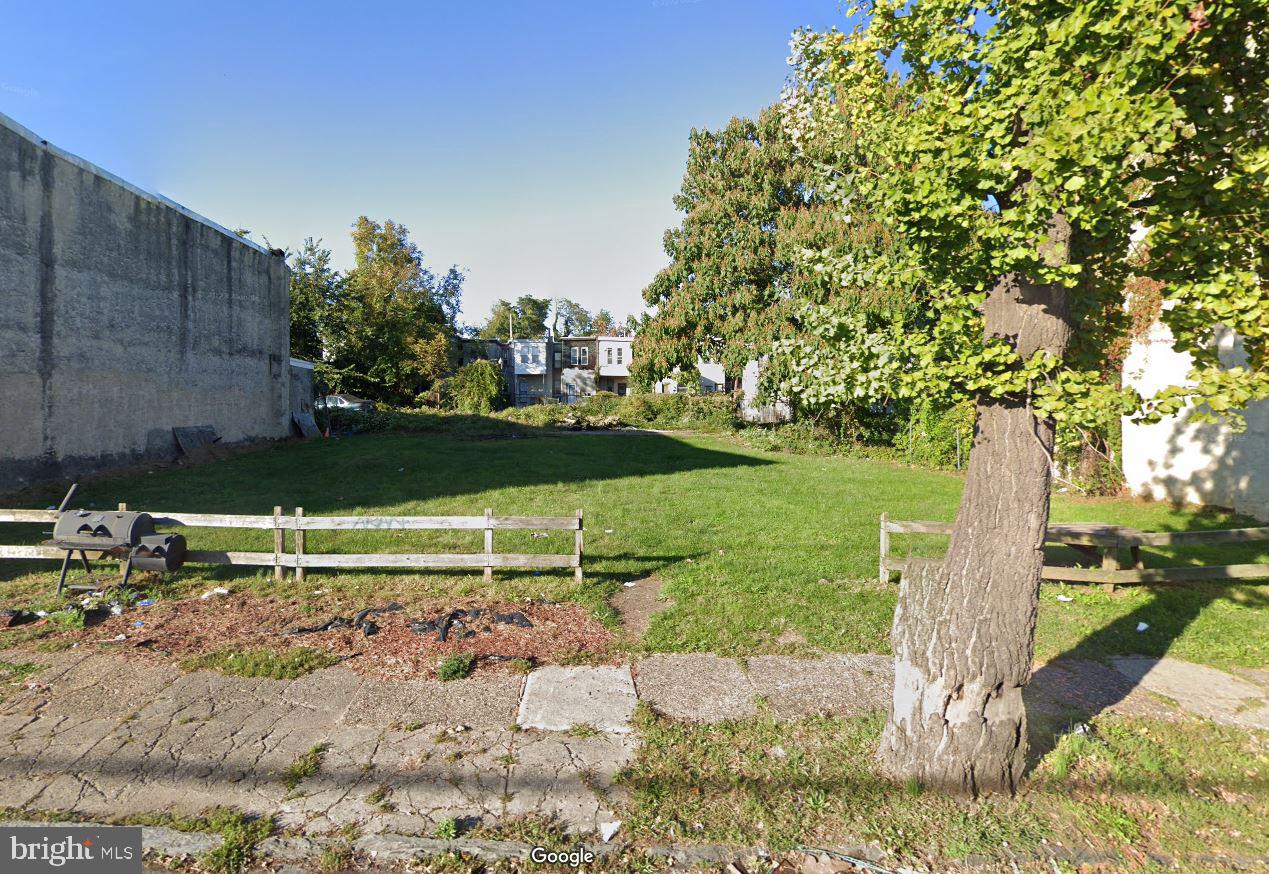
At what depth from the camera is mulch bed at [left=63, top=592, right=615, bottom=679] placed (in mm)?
5438

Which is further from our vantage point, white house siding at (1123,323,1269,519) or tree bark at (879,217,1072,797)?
white house siding at (1123,323,1269,519)

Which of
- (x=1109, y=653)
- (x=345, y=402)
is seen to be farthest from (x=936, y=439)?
(x=345, y=402)

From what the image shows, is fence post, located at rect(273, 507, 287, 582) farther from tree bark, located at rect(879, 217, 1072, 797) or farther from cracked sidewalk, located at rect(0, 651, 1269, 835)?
tree bark, located at rect(879, 217, 1072, 797)

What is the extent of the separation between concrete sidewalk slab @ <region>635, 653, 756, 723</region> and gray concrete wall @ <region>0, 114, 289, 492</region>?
14.4 metres

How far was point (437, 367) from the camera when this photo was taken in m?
39.5

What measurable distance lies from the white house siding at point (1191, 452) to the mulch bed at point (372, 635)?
33.7 ft

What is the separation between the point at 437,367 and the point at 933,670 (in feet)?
129

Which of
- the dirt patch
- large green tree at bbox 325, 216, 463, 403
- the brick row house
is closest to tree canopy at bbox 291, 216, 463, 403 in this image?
large green tree at bbox 325, 216, 463, 403

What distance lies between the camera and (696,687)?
4.97 m


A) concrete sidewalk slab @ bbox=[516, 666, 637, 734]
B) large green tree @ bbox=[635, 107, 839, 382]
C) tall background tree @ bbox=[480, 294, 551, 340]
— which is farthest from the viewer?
tall background tree @ bbox=[480, 294, 551, 340]

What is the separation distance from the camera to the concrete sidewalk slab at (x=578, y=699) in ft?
14.4

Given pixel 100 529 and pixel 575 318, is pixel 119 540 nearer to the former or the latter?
pixel 100 529

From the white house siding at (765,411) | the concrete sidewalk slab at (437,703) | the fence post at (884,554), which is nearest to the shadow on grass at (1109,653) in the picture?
the fence post at (884,554)

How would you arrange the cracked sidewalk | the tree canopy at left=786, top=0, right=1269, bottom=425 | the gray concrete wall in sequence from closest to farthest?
the tree canopy at left=786, top=0, right=1269, bottom=425 → the cracked sidewalk → the gray concrete wall
